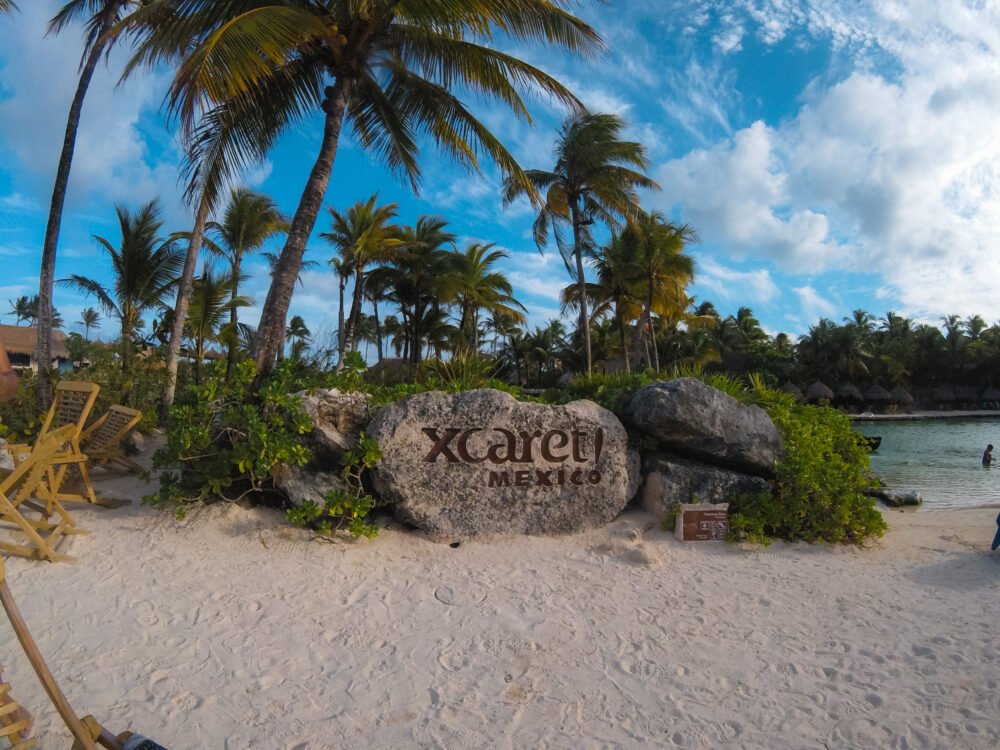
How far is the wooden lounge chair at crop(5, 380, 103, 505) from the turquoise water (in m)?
12.5

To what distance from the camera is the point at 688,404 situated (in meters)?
5.75

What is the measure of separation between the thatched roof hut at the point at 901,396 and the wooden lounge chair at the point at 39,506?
47.6 m

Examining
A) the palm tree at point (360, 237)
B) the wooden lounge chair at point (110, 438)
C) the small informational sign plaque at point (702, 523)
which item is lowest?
the small informational sign plaque at point (702, 523)

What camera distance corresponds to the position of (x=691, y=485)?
5762mm

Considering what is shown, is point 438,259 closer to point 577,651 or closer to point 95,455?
point 95,455

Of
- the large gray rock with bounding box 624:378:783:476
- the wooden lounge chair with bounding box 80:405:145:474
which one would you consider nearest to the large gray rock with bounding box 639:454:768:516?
the large gray rock with bounding box 624:378:783:476

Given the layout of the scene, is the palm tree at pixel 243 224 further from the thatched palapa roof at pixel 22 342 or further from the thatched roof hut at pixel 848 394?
the thatched roof hut at pixel 848 394

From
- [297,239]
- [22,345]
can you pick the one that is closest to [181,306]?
[297,239]

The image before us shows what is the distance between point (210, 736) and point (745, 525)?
458 centimetres

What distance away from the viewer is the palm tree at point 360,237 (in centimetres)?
1958

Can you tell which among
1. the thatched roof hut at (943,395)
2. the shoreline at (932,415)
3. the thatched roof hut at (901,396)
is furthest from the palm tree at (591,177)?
the thatched roof hut at (943,395)

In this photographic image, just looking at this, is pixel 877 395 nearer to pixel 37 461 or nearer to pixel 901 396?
pixel 901 396

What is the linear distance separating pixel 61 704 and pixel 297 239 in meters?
5.65

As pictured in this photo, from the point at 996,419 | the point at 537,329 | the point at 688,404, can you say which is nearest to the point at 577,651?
the point at 688,404
